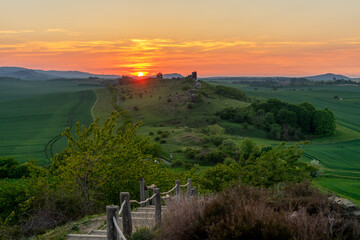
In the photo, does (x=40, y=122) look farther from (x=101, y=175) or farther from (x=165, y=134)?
(x=101, y=175)

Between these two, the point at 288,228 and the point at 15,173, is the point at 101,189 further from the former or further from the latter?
the point at 15,173

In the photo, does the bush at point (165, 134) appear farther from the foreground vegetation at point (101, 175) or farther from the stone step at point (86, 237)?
the stone step at point (86, 237)

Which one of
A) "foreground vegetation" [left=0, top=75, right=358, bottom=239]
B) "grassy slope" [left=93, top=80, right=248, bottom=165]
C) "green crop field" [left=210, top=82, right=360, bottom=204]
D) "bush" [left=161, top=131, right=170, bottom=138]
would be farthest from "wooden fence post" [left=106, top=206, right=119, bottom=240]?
"bush" [left=161, top=131, right=170, bottom=138]

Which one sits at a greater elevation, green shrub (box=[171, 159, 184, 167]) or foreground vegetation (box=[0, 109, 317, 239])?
foreground vegetation (box=[0, 109, 317, 239])

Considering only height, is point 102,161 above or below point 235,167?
above

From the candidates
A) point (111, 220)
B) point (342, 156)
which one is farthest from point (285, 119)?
point (111, 220)

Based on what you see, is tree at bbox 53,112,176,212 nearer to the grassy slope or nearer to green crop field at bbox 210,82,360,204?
green crop field at bbox 210,82,360,204

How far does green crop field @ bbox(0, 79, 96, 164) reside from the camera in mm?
59094

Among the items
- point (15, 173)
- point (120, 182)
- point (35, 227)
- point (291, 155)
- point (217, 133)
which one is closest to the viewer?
point (35, 227)

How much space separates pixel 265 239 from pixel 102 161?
11.0 meters

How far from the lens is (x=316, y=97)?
164 m

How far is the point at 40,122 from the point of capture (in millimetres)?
88438

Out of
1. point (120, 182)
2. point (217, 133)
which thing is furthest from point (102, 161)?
point (217, 133)

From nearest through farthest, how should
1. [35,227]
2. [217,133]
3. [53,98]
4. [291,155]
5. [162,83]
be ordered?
[35,227] → [291,155] → [217,133] → [53,98] → [162,83]
